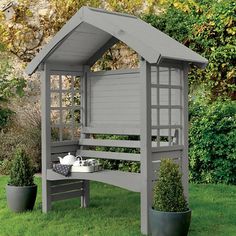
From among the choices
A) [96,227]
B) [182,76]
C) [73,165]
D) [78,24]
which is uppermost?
[78,24]

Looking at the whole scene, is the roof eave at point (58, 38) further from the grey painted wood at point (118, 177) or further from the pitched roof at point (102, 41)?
the grey painted wood at point (118, 177)

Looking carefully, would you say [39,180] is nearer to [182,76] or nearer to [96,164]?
[96,164]

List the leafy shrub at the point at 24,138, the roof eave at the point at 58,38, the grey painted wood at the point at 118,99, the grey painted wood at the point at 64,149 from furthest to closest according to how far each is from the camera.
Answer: the leafy shrub at the point at 24,138, the grey painted wood at the point at 64,149, the grey painted wood at the point at 118,99, the roof eave at the point at 58,38

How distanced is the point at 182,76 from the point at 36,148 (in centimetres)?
550

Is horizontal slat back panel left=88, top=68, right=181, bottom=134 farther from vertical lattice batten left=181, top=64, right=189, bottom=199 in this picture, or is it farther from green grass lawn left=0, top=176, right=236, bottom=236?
green grass lawn left=0, top=176, right=236, bottom=236

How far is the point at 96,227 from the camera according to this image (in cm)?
668

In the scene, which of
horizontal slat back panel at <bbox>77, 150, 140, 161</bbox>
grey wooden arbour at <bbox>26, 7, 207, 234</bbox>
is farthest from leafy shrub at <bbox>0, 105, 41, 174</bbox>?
grey wooden arbour at <bbox>26, 7, 207, 234</bbox>

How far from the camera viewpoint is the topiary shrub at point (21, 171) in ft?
24.5

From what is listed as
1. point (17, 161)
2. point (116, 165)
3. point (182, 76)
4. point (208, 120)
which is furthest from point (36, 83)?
point (182, 76)

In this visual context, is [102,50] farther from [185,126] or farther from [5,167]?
[5,167]

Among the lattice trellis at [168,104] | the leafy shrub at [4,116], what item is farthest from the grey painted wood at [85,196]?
the leafy shrub at [4,116]

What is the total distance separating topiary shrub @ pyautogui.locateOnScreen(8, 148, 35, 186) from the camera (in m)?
7.47

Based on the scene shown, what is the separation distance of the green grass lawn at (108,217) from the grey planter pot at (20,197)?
0.12m

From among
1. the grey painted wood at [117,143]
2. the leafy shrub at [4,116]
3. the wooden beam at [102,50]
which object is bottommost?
the grey painted wood at [117,143]
